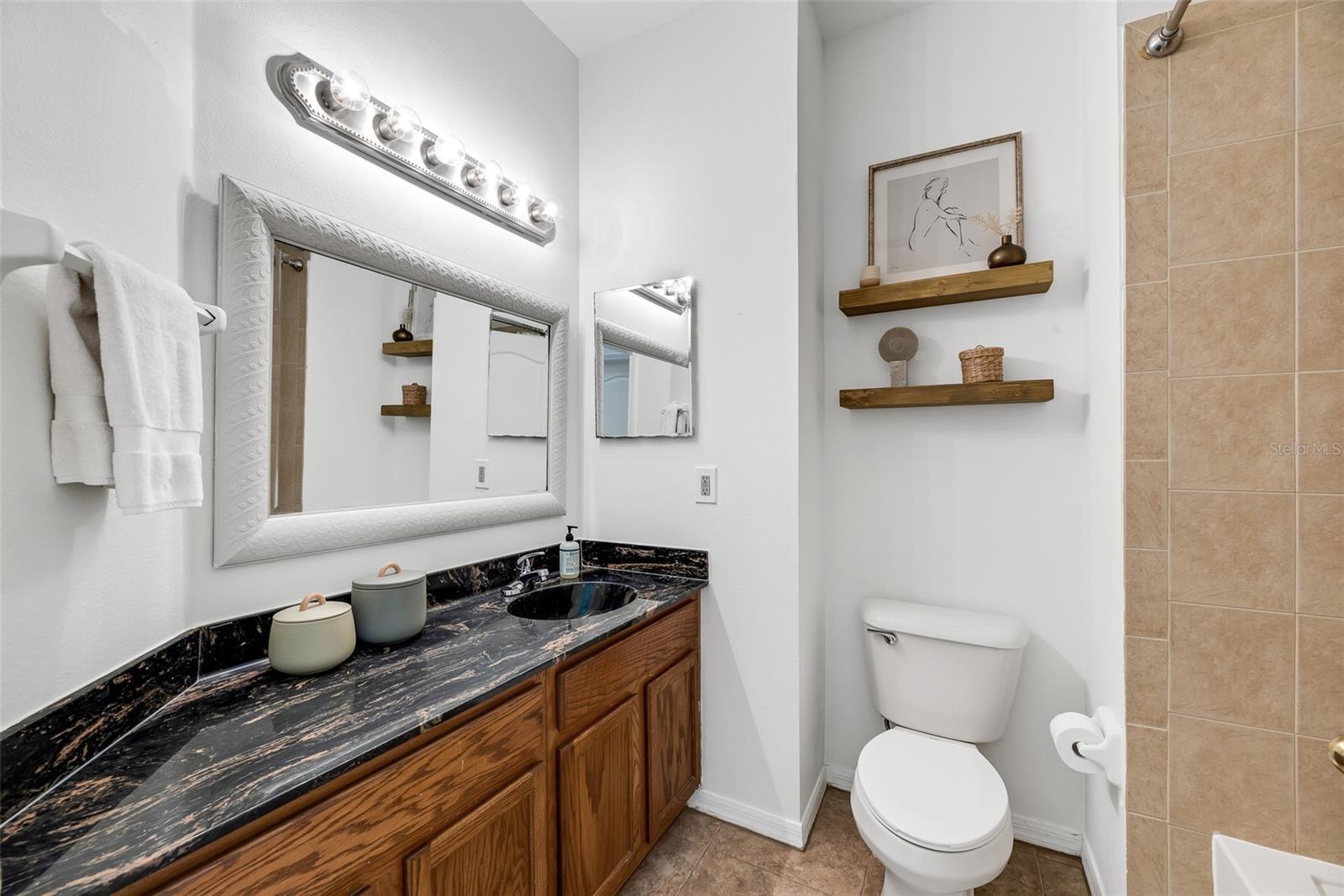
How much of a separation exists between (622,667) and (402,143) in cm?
155

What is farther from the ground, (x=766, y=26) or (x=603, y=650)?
(x=766, y=26)

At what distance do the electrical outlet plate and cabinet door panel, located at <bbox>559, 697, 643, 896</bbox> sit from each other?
0.70 metres

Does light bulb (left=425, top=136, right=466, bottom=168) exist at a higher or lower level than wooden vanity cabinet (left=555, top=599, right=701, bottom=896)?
higher

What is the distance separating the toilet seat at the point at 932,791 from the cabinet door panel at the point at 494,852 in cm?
81

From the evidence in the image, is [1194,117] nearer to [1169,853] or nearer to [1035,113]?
[1035,113]

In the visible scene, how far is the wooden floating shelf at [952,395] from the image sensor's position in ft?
5.43

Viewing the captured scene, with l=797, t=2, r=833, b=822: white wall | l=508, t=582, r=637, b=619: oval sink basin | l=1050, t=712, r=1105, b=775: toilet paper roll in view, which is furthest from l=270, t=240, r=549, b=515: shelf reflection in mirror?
l=1050, t=712, r=1105, b=775: toilet paper roll

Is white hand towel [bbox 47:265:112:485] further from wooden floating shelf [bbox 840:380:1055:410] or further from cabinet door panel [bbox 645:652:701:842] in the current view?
wooden floating shelf [bbox 840:380:1055:410]

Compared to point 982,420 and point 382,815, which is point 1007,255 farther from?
point 382,815

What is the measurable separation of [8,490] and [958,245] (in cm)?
236

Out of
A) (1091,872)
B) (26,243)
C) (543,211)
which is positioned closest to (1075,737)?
(1091,872)

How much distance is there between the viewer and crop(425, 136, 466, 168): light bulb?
1524 millimetres

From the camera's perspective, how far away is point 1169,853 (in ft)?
3.75

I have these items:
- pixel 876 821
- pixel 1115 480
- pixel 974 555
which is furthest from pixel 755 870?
pixel 1115 480
